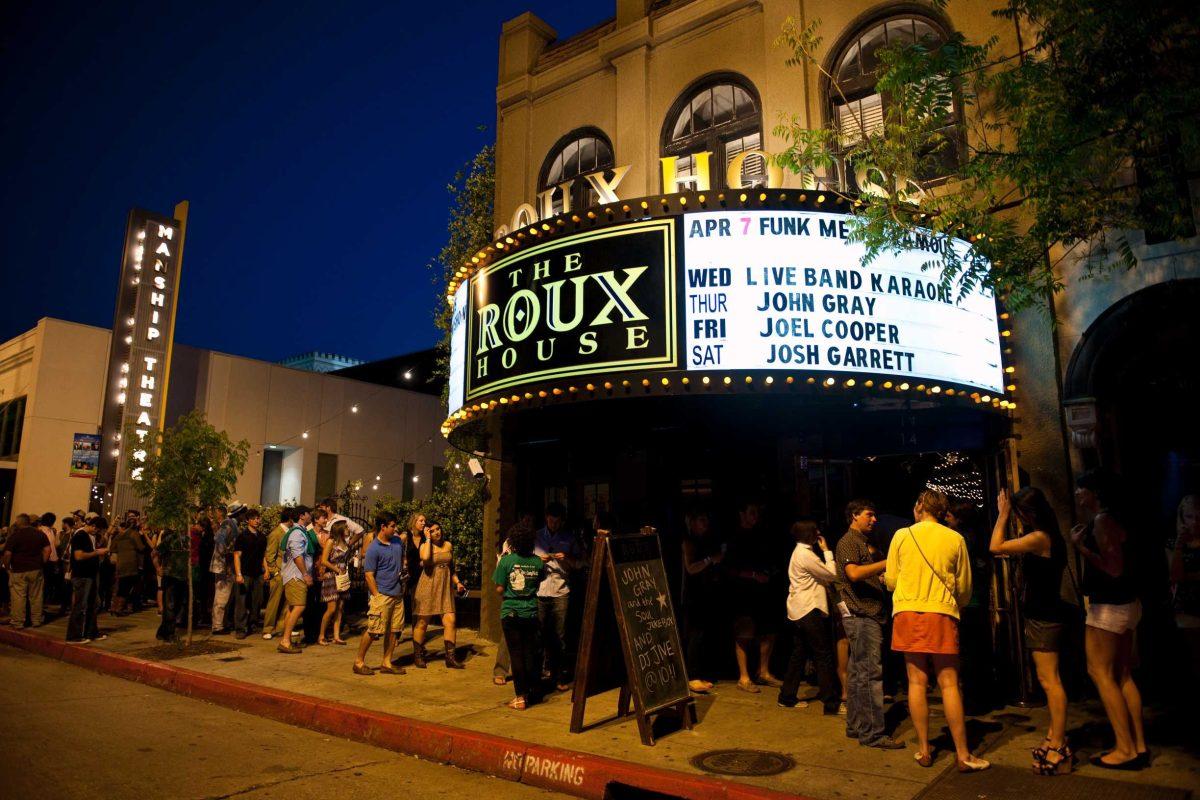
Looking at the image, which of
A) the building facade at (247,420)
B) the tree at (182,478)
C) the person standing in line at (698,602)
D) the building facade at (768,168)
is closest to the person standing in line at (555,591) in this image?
the person standing in line at (698,602)

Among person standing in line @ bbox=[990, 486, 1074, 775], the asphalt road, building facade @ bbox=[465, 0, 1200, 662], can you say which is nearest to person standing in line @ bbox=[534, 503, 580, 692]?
building facade @ bbox=[465, 0, 1200, 662]

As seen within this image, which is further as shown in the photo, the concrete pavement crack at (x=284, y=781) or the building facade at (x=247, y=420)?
the building facade at (x=247, y=420)

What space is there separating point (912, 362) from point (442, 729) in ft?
18.7

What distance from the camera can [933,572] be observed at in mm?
5777

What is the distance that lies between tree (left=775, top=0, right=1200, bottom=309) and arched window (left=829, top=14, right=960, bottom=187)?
125cm

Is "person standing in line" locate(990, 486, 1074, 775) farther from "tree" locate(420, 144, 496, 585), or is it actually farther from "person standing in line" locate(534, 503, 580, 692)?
"tree" locate(420, 144, 496, 585)

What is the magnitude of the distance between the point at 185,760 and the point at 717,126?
10089 mm

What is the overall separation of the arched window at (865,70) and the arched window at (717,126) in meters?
1.13

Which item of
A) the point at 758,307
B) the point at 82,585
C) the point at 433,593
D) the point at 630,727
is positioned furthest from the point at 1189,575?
the point at 82,585

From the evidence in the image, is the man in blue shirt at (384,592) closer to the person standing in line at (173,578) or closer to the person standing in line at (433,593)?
the person standing in line at (433,593)

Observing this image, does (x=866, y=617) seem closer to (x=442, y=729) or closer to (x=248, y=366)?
(x=442, y=729)

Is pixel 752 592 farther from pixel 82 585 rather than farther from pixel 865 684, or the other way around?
pixel 82 585

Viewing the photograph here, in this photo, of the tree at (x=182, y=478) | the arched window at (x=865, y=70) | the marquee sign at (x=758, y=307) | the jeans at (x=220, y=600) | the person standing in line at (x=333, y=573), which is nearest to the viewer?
the marquee sign at (x=758, y=307)

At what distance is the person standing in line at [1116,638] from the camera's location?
5.46 meters
